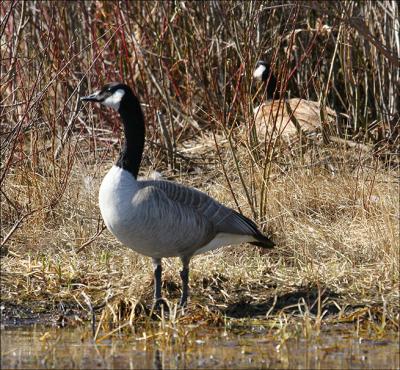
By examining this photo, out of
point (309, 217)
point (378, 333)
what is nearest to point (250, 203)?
point (309, 217)

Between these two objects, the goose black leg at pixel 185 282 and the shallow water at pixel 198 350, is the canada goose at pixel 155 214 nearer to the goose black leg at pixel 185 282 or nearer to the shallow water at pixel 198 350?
the goose black leg at pixel 185 282

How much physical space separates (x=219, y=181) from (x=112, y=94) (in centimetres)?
254

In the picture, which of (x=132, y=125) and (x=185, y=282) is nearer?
(x=185, y=282)

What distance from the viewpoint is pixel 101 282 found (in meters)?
6.29

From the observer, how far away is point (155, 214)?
5637mm

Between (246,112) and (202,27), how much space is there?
2.92m

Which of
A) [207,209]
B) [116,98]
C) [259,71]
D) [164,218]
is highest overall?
[259,71]

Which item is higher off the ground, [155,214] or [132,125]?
[132,125]

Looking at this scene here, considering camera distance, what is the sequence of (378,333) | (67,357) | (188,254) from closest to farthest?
(67,357) < (378,333) < (188,254)

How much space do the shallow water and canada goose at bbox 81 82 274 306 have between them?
57 cm

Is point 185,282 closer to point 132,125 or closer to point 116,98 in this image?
point 132,125

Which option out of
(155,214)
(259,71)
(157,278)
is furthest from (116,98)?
(259,71)

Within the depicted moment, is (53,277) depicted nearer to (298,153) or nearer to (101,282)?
(101,282)

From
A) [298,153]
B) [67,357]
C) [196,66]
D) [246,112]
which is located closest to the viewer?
[67,357]
